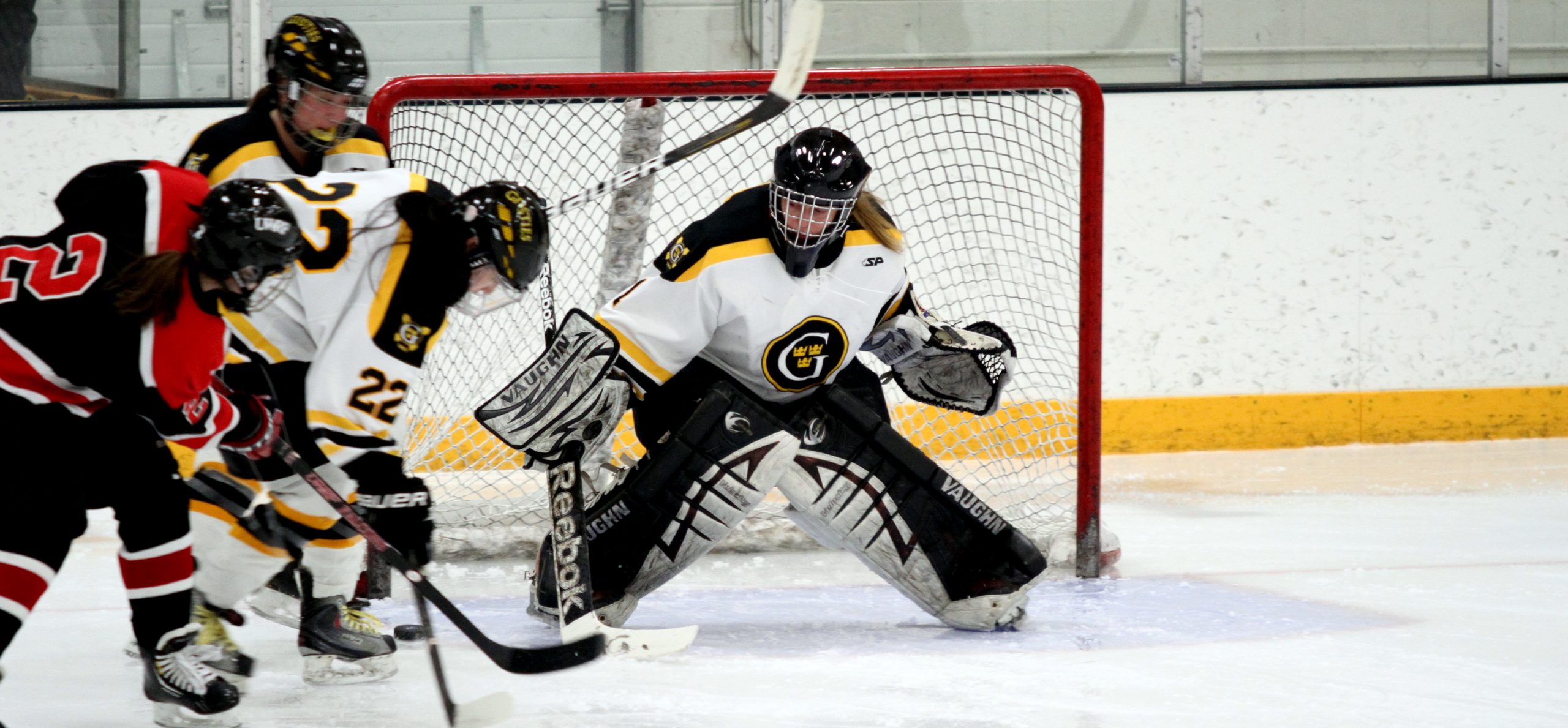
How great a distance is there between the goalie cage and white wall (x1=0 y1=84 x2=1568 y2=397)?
1.37 feet

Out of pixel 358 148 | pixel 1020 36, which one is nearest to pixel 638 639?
pixel 358 148

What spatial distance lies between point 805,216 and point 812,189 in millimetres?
54

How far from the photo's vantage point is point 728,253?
2287 millimetres

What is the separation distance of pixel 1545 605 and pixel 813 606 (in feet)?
4.33

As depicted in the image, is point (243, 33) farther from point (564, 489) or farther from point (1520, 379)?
point (1520, 379)

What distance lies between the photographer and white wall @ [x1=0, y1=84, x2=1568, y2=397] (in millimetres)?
4340

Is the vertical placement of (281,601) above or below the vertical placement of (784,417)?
below

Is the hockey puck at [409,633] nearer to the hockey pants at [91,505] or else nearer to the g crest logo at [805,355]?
the hockey pants at [91,505]

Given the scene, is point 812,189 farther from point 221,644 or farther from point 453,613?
point 221,644

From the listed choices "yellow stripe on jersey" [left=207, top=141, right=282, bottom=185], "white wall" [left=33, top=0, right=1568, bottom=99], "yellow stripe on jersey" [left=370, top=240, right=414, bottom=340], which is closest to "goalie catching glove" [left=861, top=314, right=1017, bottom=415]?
"yellow stripe on jersey" [left=370, top=240, right=414, bottom=340]

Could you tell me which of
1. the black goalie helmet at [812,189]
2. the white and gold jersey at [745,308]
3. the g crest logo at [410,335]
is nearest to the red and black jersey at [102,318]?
the g crest logo at [410,335]

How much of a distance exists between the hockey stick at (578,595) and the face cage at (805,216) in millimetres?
521

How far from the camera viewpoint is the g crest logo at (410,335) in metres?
1.82

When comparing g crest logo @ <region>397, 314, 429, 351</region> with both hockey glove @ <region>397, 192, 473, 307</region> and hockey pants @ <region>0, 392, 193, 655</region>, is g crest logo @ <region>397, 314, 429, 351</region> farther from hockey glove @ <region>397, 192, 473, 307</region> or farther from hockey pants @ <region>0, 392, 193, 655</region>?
hockey pants @ <region>0, 392, 193, 655</region>
